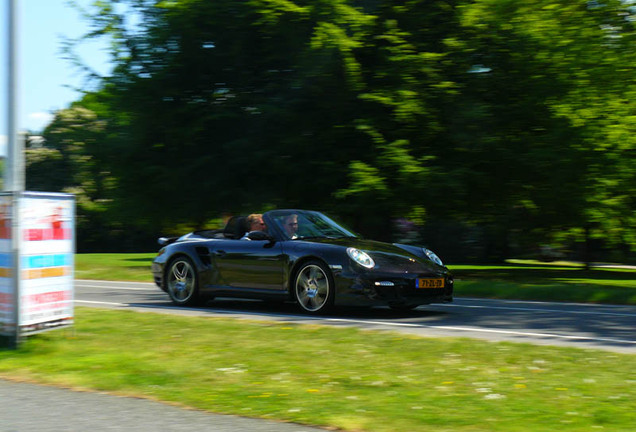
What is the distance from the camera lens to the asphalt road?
348 inches

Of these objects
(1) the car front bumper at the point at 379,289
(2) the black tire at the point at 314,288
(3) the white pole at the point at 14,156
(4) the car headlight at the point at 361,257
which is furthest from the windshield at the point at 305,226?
(3) the white pole at the point at 14,156

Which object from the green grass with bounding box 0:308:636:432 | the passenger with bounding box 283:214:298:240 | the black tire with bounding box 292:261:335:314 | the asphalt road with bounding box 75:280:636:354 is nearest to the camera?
the green grass with bounding box 0:308:636:432

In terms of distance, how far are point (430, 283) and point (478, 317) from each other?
0.79 metres

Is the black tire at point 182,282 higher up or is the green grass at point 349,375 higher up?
the black tire at point 182,282

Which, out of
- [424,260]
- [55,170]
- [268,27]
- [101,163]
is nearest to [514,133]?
[268,27]

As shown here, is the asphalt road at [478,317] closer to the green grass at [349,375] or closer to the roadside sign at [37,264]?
the green grass at [349,375]

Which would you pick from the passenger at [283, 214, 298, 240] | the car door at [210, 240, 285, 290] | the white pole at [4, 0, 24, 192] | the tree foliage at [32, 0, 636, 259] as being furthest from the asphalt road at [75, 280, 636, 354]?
the tree foliage at [32, 0, 636, 259]

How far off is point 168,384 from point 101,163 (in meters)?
15.7

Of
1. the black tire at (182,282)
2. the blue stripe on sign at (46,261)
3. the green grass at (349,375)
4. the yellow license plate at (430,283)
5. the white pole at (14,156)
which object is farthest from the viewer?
the black tire at (182,282)

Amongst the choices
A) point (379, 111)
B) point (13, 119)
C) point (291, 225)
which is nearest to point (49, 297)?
point (13, 119)

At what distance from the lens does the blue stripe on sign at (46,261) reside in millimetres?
7883

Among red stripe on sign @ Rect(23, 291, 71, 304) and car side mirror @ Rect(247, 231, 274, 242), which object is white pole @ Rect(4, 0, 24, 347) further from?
car side mirror @ Rect(247, 231, 274, 242)

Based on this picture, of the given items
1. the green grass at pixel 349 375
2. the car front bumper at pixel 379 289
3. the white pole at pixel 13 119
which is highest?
the white pole at pixel 13 119

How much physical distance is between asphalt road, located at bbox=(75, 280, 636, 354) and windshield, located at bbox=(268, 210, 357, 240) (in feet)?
3.49
